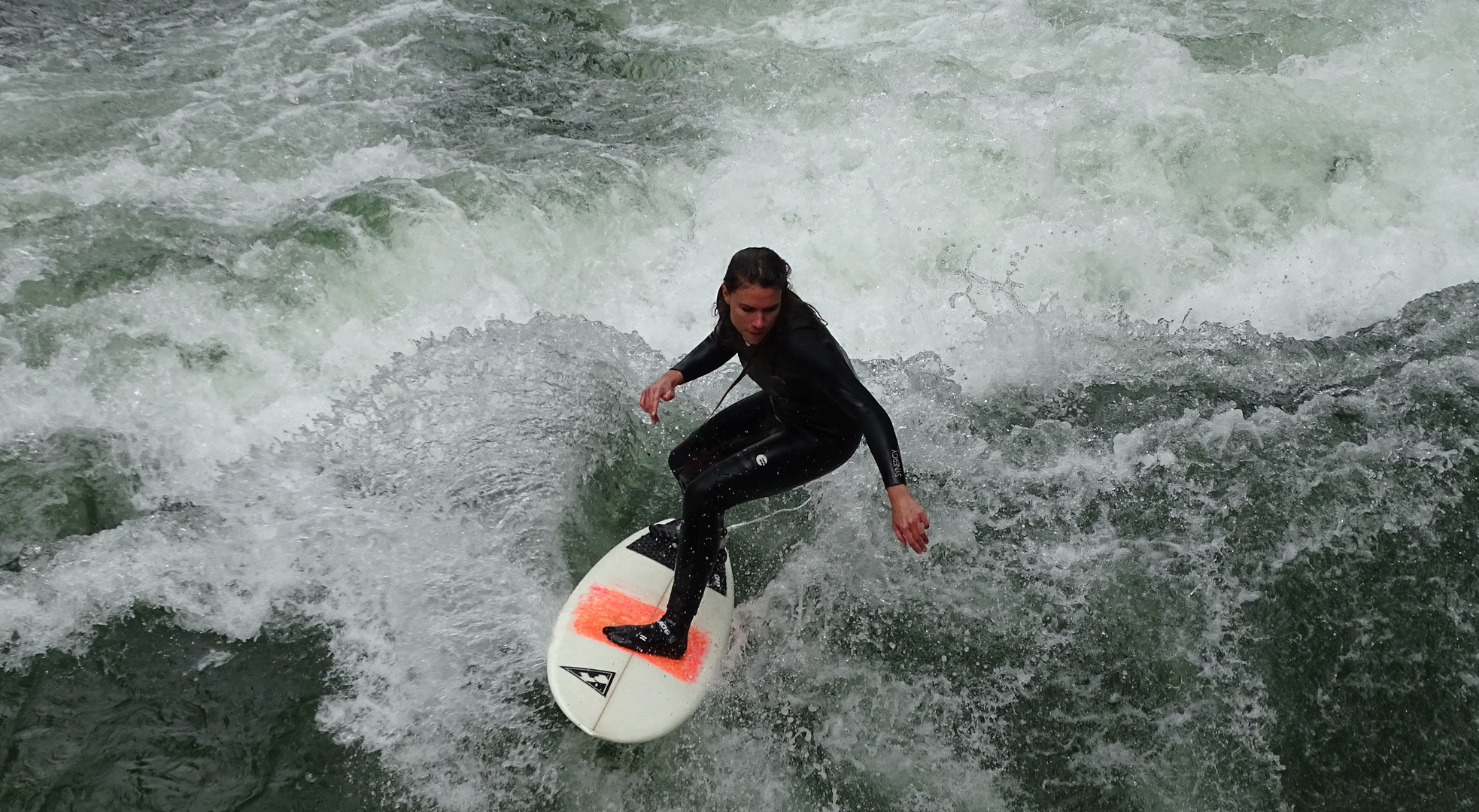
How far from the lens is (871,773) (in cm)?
369

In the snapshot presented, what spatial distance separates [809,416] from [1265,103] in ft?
18.1

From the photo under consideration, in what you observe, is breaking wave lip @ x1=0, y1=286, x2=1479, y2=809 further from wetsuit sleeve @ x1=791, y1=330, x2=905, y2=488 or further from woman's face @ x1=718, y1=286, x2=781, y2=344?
woman's face @ x1=718, y1=286, x2=781, y2=344

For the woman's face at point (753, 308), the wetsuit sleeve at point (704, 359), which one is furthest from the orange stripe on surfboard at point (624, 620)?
the woman's face at point (753, 308)

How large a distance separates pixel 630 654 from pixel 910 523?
1399 mm

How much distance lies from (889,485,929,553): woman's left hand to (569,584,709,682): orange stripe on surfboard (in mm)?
1230

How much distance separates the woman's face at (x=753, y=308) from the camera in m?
3.05

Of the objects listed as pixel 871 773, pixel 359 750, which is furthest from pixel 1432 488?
pixel 359 750

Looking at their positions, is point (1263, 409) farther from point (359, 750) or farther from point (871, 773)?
point (359, 750)

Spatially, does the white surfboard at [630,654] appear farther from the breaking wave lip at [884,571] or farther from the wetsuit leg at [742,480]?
the wetsuit leg at [742,480]

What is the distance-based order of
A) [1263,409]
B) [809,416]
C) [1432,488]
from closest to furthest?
1. [809,416]
2. [1432,488]
3. [1263,409]

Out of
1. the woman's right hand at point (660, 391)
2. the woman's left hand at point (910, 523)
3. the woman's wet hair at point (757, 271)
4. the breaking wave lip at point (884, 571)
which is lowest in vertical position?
the breaking wave lip at point (884, 571)

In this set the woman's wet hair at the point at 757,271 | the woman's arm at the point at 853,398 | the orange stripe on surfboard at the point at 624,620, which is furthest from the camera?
the orange stripe on surfboard at the point at 624,620

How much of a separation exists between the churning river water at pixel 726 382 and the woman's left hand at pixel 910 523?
1.11 m

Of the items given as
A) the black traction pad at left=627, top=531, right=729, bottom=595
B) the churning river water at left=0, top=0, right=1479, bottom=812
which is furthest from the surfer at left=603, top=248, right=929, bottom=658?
the churning river water at left=0, top=0, right=1479, bottom=812
